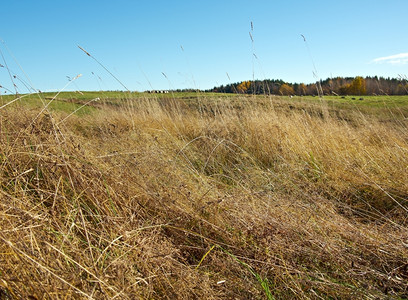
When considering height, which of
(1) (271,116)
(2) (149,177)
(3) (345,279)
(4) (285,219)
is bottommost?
(3) (345,279)

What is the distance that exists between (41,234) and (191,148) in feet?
9.07

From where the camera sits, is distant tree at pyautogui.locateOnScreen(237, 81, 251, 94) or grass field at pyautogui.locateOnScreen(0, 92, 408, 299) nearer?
grass field at pyautogui.locateOnScreen(0, 92, 408, 299)

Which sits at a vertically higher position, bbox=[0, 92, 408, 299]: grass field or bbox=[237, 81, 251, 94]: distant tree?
bbox=[237, 81, 251, 94]: distant tree

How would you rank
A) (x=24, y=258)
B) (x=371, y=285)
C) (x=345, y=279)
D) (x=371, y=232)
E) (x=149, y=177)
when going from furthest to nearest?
(x=149, y=177), (x=371, y=232), (x=345, y=279), (x=371, y=285), (x=24, y=258)

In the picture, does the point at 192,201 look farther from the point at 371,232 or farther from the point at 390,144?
the point at 390,144

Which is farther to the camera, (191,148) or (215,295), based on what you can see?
(191,148)

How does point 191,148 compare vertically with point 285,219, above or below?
above

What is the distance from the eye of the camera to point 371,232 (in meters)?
1.79

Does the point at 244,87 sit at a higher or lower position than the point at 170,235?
higher

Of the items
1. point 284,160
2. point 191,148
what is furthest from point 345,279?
point 191,148

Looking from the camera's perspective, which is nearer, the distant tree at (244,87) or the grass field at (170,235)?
the grass field at (170,235)

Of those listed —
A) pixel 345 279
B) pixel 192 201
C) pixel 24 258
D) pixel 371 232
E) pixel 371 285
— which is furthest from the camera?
pixel 192 201

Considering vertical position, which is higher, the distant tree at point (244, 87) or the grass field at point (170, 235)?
the distant tree at point (244, 87)

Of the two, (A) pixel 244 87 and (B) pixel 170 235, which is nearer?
(B) pixel 170 235
